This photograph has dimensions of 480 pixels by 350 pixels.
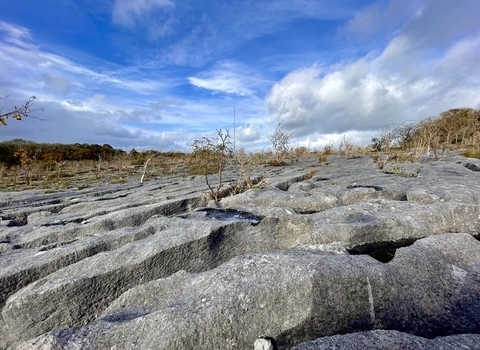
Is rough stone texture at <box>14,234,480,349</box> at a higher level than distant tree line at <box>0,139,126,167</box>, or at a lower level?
lower

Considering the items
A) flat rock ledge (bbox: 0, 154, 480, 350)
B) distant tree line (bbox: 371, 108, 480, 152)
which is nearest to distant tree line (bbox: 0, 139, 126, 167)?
distant tree line (bbox: 371, 108, 480, 152)

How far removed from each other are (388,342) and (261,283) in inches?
30.1

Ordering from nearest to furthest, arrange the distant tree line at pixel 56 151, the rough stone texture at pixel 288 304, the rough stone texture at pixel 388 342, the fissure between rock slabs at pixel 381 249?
1. the rough stone texture at pixel 388 342
2. the rough stone texture at pixel 288 304
3. the fissure between rock slabs at pixel 381 249
4. the distant tree line at pixel 56 151

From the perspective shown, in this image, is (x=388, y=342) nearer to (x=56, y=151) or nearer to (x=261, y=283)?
(x=261, y=283)

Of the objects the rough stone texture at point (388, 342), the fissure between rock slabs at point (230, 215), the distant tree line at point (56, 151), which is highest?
the distant tree line at point (56, 151)

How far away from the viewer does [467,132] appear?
78.3 feet

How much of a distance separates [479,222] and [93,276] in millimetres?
3865

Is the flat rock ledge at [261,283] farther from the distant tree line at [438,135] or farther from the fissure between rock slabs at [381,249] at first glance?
the distant tree line at [438,135]

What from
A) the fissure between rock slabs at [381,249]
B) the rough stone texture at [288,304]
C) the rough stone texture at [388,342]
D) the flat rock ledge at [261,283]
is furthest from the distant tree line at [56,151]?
the rough stone texture at [388,342]

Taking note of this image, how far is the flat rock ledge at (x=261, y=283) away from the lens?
1.71 metres

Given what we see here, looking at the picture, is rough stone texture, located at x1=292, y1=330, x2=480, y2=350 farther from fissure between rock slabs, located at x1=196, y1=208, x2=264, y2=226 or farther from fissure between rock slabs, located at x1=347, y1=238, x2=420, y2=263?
fissure between rock slabs, located at x1=196, y1=208, x2=264, y2=226

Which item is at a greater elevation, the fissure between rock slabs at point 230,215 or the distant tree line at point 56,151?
the distant tree line at point 56,151

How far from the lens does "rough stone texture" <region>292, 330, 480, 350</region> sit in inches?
57.4

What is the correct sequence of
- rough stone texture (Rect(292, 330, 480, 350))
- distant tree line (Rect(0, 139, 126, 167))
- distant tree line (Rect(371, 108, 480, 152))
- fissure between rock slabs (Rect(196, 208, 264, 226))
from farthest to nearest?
1. distant tree line (Rect(0, 139, 126, 167))
2. distant tree line (Rect(371, 108, 480, 152))
3. fissure between rock slabs (Rect(196, 208, 264, 226))
4. rough stone texture (Rect(292, 330, 480, 350))
